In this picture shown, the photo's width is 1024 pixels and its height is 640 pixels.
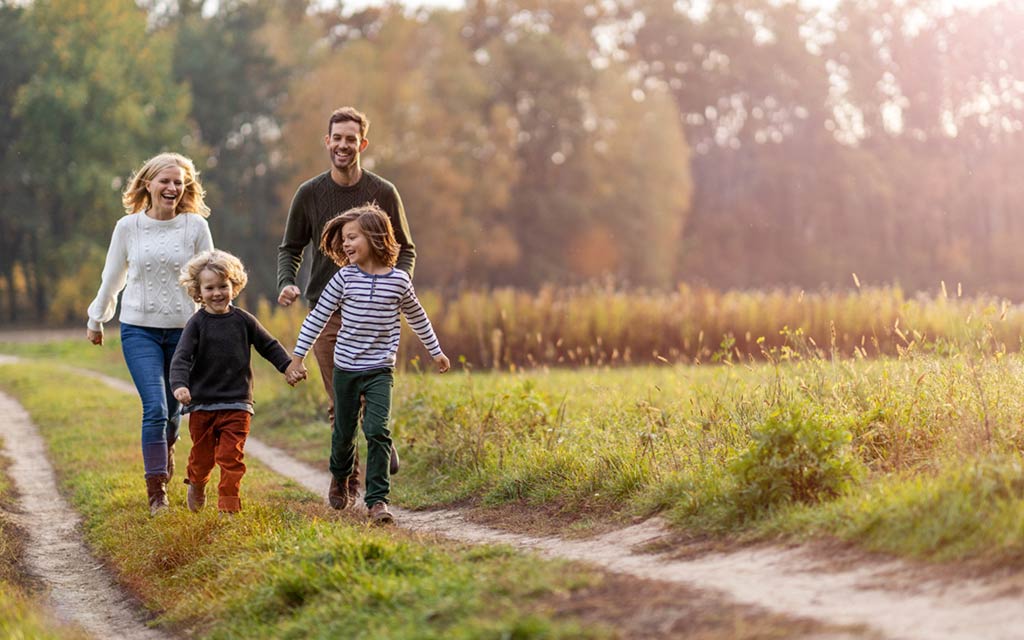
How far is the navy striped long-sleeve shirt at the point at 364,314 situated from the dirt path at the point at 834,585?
144 cm

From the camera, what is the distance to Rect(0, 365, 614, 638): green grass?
4.84 metres

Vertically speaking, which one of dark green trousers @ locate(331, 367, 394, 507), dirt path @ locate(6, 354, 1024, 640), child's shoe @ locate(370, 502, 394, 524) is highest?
dark green trousers @ locate(331, 367, 394, 507)

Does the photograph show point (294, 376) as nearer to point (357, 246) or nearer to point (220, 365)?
point (220, 365)

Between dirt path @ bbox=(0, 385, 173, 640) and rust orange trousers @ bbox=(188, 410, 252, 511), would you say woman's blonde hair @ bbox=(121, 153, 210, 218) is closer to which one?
rust orange trousers @ bbox=(188, 410, 252, 511)

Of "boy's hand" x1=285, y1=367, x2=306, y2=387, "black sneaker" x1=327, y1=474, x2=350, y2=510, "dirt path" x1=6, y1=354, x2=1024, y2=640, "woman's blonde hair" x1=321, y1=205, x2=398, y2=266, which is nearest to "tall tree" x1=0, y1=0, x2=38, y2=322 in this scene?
"black sneaker" x1=327, y1=474, x2=350, y2=510

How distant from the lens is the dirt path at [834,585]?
Result: 418 centimetres

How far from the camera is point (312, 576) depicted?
5.64m

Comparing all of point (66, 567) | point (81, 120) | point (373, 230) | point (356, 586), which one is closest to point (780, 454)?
point (356, 586)

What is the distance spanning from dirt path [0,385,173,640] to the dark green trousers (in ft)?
4.99

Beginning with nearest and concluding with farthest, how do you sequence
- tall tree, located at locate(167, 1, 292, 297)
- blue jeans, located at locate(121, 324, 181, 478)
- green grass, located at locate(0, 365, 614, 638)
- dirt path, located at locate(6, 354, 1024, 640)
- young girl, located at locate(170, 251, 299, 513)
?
dirt path, located at locate(6, 354, 1024, 640)
green grass, located at locate(0, 365, 614, 638)
young girl, located at locate(170, 251, 299, 513)
blue jeans, located at locate(121, 324, 181, 478)
tall tree, located at locate(167, 1, 292, 297)

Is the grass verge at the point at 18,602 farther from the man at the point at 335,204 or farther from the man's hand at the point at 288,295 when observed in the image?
the man's hand at the point at 288,295

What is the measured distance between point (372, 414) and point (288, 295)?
91 centimetres

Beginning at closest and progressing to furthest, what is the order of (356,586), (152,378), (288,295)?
1. (356,586)
2. (288,295)
3. (152,378)

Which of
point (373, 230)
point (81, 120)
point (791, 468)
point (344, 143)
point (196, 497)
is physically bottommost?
point (196, 497)
